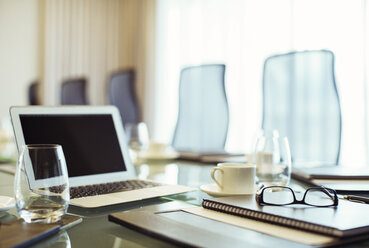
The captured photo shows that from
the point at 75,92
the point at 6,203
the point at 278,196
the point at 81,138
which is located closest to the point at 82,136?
the point at 81,138

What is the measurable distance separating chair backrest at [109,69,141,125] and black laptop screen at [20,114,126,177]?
234cm

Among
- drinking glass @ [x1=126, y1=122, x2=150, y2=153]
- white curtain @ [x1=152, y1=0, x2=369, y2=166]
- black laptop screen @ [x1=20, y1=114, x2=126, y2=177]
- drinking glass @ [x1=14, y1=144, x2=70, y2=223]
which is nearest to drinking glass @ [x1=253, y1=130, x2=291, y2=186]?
black laptop screen @ [x1=20, y1=114, x2=126, y2=177]

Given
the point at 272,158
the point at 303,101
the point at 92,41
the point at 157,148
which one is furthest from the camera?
the point at 92,41

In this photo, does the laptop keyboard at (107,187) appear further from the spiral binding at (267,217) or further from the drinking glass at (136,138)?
the drinking glass at (136,138)

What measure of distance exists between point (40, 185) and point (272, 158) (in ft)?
2.37

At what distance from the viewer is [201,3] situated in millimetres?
4574

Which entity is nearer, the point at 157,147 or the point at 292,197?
the point at 292,197

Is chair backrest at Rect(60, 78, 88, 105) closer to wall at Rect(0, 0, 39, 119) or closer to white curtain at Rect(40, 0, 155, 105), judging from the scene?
white curtain at Rect(40, 0, 155, 105)

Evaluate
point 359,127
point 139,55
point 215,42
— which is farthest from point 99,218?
point 139,55

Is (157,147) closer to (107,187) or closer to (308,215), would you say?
(107,187)

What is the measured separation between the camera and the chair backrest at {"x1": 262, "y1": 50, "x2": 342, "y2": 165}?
2.64 metres

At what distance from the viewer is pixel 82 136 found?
4.14 feet

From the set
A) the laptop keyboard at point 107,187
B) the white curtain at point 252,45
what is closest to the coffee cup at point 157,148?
the laptop keyboard at point 107,187

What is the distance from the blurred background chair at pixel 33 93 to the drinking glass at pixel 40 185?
4585mm
